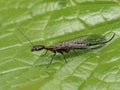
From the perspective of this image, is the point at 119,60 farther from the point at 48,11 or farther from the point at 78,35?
the point at 48,11

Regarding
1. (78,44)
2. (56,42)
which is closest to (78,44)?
(78,44)

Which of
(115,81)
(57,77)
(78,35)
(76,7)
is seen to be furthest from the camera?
(76,7)

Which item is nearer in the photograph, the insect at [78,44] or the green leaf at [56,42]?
the green leaf at [56,42]

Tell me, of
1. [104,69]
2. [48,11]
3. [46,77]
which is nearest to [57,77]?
[46,77]

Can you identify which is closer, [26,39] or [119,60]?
[119,60]

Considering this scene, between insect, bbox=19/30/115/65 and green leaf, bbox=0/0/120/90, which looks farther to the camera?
insect, bbox=19/30/115/65

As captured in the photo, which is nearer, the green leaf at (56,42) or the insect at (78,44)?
the green leaf at (56,42)
